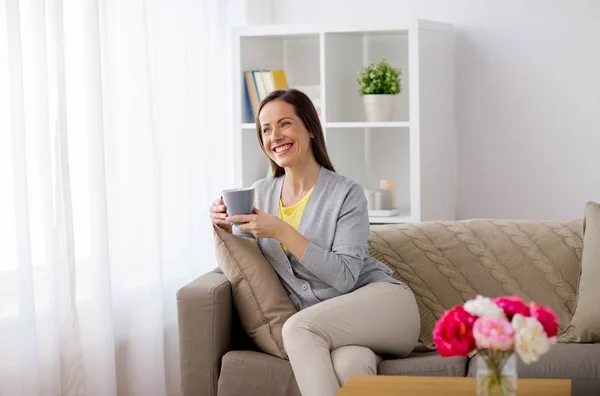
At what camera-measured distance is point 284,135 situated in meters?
2.99

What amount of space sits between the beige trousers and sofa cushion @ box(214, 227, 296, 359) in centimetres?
17

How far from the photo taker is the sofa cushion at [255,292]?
286 centimetres

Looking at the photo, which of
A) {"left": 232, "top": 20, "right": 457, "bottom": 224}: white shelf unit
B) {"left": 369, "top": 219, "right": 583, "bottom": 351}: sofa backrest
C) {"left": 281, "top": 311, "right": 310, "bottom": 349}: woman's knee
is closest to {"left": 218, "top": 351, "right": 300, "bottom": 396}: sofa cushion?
{"left": 281, "top": 311, "right": 310, "bottom": 349}: woman's knee

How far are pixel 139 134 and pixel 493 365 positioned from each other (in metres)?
2.05

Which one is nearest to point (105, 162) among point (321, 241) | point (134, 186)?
point (134, 186)

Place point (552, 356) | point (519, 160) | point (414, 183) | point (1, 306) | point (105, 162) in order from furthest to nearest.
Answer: point (519, 160), point (414, 183), point (105, 162), point (1, 306), point (552, 356)

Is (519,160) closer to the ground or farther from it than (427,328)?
farther from it

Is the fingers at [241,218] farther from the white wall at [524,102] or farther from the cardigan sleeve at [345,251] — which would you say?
the white wall at [524,102]

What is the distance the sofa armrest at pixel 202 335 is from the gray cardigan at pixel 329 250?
216mm

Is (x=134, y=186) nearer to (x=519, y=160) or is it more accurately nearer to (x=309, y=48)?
(x=309, y=48)

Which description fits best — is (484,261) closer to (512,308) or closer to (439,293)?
(439,293)

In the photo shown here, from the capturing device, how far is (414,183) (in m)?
3.91

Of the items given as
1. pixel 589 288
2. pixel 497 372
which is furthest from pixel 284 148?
pixel 497 372

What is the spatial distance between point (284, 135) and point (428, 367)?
83cm
